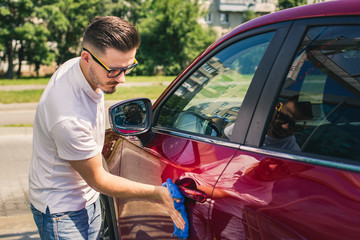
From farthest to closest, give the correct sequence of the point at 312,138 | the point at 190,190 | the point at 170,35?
the point at 170,35, the point at 190,190, the point at 312,138

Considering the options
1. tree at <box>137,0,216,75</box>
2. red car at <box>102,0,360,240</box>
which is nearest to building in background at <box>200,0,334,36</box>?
tree at <box>137,0,216,75</box>

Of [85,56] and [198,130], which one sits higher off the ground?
[85,56]

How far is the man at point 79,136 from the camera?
5.92ft

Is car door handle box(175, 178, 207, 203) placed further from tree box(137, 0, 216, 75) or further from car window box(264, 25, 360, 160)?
tree box(137, 0, 216, 75)

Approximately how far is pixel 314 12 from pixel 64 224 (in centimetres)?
153

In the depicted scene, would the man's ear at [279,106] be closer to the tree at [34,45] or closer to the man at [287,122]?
the man at [287,122]

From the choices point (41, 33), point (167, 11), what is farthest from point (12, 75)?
point (167, 11)

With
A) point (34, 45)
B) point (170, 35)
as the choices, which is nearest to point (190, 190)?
point (34, 45)

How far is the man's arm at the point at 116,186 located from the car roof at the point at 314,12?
86 cm

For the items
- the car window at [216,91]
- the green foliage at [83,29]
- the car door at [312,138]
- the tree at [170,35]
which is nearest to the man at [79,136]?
the car window at [216,91]

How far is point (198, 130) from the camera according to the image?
6.91 ft

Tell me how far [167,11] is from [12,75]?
16.2m

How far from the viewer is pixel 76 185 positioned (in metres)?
2.09

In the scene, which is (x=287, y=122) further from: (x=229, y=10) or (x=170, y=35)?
(x=229, y=10)
